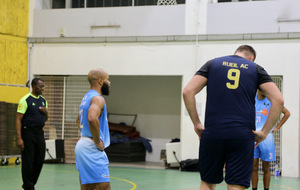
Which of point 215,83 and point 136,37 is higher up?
point 136,37

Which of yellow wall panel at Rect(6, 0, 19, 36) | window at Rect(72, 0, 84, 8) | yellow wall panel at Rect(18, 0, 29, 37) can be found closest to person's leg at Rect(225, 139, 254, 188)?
yellow wall panel at Rect(6, 0, 19, 36)

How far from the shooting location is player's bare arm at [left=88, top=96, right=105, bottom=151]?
4.55 meters

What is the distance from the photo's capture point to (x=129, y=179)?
33.5 feet

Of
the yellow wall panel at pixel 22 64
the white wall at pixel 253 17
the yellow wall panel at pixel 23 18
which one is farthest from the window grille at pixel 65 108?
the white wall at pixel 253 17

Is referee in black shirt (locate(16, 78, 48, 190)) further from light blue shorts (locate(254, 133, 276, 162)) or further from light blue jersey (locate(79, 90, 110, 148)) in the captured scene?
light blue shorts (locate(254, 133, 276, 162))

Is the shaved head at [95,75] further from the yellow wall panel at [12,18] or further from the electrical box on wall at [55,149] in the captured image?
the yellow wall panel at [12,18]

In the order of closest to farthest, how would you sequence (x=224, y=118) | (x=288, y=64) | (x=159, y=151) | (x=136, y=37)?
(x=224, y=118)
(x=288, y=64)
(x=136, y=37)
(x=159, y=151)

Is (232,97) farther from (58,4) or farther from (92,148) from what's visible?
(58,4)

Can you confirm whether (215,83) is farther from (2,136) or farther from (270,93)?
(2,136)

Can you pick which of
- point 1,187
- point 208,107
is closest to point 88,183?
point 208,107

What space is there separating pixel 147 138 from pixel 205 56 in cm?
432

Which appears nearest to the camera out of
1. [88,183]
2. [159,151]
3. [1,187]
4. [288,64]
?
[88,183]

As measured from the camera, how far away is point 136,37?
43.4 ft

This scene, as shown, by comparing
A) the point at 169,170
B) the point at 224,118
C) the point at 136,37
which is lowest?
the point at 169,170
